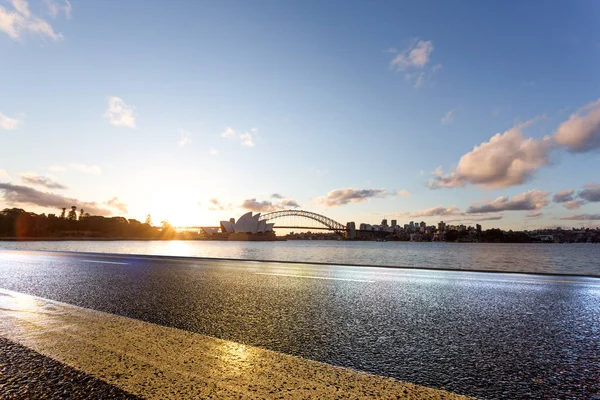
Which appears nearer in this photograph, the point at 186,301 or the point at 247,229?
the point at 186,301

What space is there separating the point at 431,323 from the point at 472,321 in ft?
1.54

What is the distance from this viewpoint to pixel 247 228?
131 meters

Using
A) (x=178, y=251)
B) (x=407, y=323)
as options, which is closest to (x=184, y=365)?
(x=407, y=323)

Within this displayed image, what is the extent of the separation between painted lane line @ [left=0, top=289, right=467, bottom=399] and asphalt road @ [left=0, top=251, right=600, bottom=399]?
22 centimetres

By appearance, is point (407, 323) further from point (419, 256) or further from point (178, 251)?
point (178, 251)

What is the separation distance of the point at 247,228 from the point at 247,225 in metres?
1.76

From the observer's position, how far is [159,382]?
188 cm

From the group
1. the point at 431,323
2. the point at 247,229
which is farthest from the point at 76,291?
the point at 247,229

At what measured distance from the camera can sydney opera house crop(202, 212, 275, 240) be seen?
129625 mm

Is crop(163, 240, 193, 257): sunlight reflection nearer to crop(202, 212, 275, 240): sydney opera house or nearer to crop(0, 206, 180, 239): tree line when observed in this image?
crop(202, 212, 275, 240): sydney opera house

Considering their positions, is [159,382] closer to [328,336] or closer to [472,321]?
[328,336]

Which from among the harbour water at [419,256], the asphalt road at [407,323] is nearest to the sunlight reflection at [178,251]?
the harbour water at [419,256]

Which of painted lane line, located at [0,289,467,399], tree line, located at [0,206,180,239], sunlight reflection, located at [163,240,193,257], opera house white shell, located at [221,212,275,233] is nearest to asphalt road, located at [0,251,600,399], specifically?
painted lane line, located at [0,289,467,399]

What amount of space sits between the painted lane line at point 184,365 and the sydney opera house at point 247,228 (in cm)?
12545
